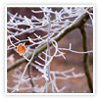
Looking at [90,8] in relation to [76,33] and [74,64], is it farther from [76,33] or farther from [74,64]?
[74,64]

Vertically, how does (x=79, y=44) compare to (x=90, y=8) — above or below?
below

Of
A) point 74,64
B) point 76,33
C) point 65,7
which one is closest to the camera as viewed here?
point 65,7

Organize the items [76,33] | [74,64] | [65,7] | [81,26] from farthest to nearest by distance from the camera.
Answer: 1. [74,64]
2. [76,33]
3. [81,26]
4. [65,7]

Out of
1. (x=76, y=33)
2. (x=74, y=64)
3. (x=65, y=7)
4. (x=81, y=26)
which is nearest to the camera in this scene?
(x=65, y=7)
